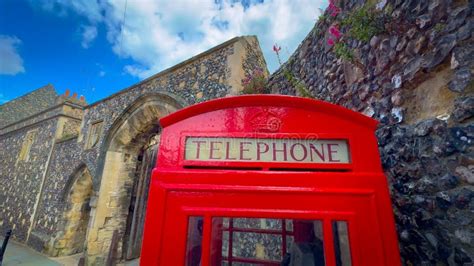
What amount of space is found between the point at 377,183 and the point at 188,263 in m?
0.88

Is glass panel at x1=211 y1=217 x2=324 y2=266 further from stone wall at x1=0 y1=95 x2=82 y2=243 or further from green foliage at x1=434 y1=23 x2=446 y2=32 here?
stone wall at x1=0 y1=95 x2=82 y2=243

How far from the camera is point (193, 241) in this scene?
105cm

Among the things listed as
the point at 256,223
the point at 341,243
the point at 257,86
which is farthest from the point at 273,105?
the point at 257,86

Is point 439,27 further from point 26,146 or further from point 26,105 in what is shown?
point 26,105

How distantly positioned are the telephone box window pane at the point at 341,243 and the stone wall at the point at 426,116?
1.87 feet

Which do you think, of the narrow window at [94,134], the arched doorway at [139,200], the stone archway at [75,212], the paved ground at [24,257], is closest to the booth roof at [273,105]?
the arched doorway at [139,200]

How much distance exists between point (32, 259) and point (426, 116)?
9.63 m

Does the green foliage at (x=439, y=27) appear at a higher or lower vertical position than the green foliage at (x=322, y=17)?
lower

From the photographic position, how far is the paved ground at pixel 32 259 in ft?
20.2

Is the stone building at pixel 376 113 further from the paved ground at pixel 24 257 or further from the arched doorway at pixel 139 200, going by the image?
the paved ground at pixel 24 257

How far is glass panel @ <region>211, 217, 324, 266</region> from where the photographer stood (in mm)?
1163

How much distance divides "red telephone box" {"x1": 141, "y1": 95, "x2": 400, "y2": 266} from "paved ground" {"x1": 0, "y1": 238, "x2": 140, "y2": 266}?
5.91m

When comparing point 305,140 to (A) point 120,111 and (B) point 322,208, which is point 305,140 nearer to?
(B) point 322,208

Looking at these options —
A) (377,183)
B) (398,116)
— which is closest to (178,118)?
(377,183)
